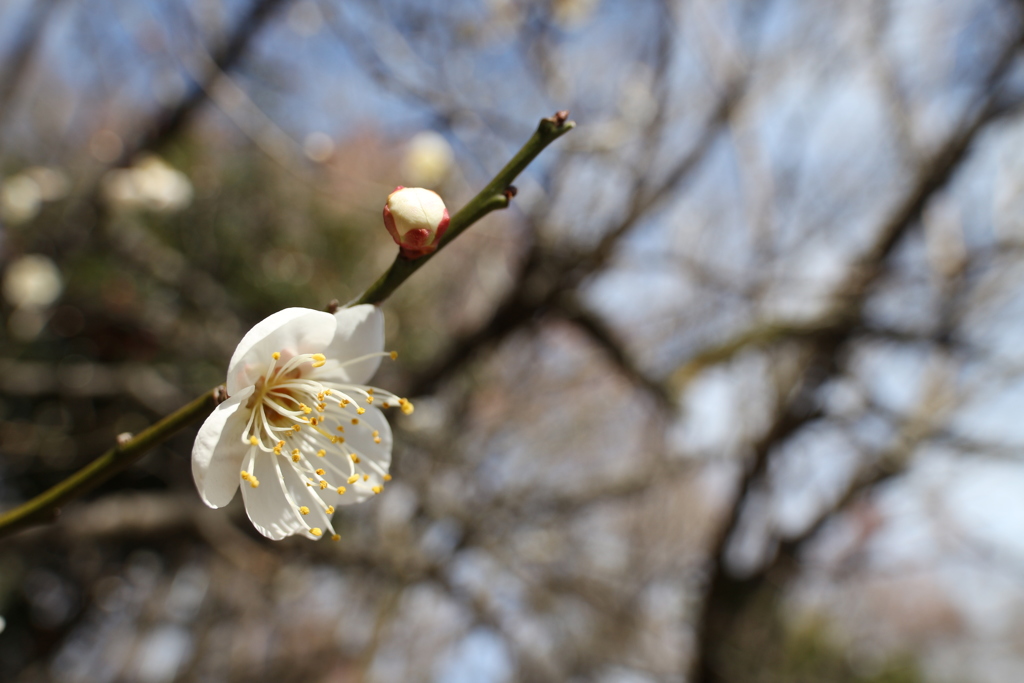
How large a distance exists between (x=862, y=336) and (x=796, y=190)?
92 cm

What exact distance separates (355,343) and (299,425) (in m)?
0.18

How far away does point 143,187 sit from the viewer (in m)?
2.88

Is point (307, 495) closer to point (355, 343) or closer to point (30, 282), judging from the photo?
point (355, 343)

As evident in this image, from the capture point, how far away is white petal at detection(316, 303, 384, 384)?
607mm

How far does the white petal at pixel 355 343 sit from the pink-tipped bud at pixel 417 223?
0.07 m

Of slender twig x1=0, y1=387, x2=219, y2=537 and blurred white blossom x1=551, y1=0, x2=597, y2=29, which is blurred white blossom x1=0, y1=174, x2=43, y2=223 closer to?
blurred white blossom x1=551, y1=0, x2=597, y2=29

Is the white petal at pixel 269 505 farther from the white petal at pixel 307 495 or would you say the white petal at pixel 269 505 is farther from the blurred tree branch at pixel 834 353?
the blurred tree branch at pixel 834 353

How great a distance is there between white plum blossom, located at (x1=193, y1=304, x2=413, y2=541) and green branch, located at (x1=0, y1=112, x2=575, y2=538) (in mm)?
A: 25

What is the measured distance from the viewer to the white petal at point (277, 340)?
61 cm

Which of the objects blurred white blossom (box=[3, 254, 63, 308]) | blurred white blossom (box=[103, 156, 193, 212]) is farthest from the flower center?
blurred white blossom (box=[3, 254, 63, 308])

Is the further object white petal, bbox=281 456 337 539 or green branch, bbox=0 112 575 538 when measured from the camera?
white petal, bbox=281 456 337 539

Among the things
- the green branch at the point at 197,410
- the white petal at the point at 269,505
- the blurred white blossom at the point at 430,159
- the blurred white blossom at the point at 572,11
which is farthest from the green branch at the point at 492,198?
the blurred white blossom at the point at 430,159

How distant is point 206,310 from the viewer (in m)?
2.92

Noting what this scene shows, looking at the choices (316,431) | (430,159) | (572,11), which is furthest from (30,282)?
(316,431)
